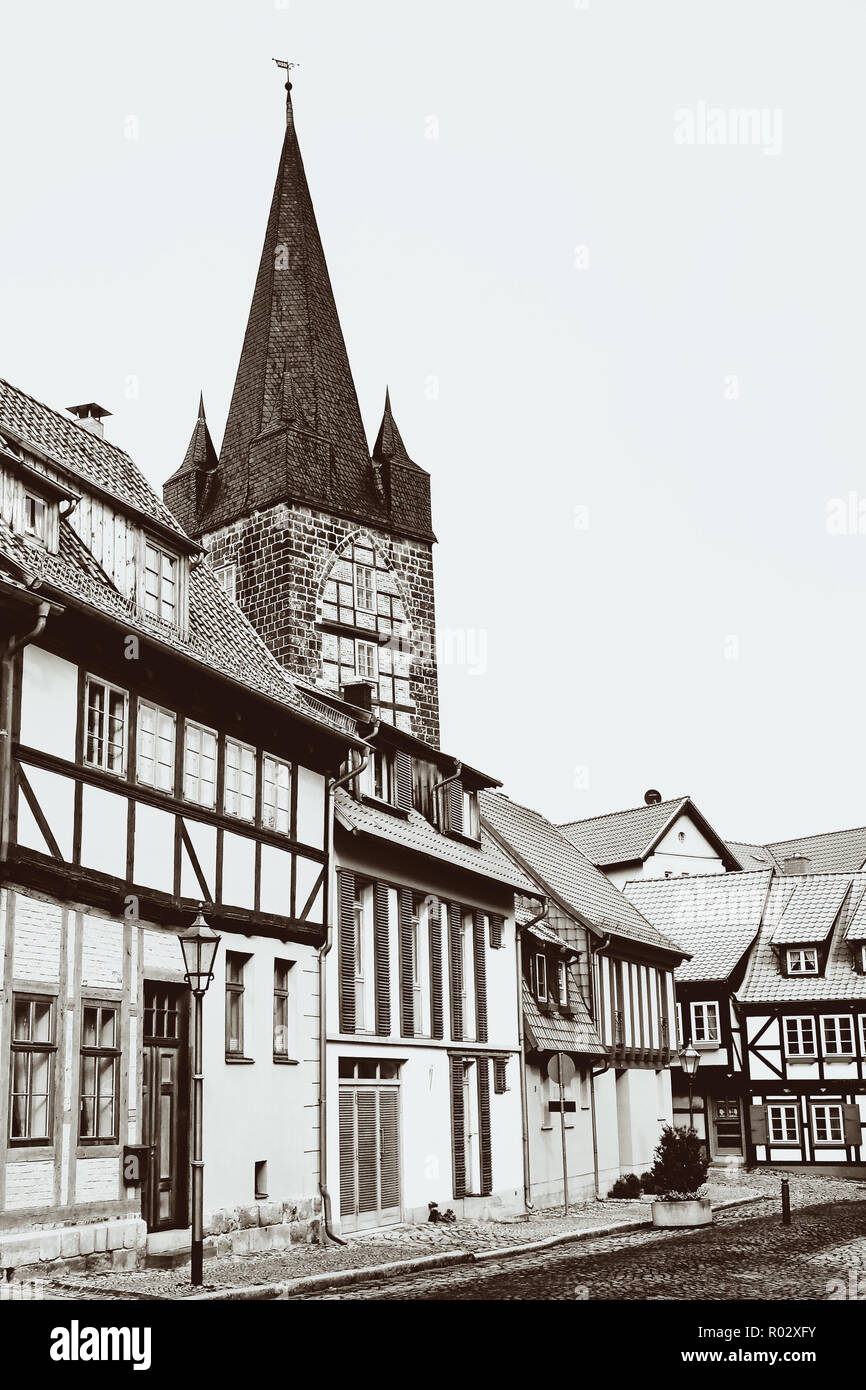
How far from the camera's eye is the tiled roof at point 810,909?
1877 inches

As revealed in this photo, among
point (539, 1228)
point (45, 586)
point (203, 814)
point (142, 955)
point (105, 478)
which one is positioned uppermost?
point (105, 478)

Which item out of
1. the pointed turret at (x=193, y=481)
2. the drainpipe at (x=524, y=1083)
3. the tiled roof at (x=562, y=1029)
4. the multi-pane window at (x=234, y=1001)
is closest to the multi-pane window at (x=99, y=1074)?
the multi-pane window at (x=234, y=1001)

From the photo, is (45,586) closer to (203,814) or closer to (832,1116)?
(203,814)

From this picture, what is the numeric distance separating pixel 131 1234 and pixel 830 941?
33388 millimetres

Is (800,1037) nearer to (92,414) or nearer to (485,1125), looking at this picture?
(485,1125)

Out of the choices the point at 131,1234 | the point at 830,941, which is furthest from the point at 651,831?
the point at 131,1234

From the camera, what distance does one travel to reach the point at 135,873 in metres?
18.7

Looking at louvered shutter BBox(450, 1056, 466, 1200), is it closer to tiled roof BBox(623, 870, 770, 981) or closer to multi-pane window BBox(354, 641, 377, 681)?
multi-pane window BBox(354, 641, 377, 681)

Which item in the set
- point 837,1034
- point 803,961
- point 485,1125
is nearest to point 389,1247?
point 485,1125

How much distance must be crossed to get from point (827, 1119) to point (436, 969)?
2193 centimetres

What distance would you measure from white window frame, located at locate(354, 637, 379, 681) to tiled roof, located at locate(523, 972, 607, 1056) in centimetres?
944

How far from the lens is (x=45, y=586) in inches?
644

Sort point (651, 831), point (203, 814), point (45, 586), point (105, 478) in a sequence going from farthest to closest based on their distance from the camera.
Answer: point (651, 831)
point (105, 478)
point (203, 814)
point (45, 586)

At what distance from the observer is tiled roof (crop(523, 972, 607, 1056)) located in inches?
1261
